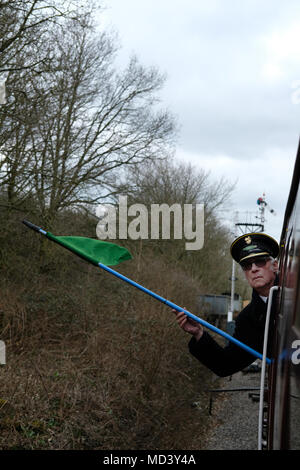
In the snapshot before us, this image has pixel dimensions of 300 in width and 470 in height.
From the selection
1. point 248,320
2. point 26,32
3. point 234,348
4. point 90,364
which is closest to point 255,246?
point 248,320

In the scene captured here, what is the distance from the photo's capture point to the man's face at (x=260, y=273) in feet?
10.5

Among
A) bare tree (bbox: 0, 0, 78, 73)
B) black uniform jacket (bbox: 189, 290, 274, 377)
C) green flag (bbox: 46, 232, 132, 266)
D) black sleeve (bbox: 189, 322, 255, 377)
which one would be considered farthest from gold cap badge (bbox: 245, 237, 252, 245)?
bare tree (bbox: 0, 0, 78, 73)

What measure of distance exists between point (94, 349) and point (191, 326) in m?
7.59

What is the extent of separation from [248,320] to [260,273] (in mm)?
301

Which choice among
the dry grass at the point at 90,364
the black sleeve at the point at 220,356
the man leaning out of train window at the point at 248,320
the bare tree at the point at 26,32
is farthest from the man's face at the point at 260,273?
the bare tree at the point at 26,32

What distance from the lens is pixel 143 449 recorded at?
8438mm

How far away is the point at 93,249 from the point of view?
486cm

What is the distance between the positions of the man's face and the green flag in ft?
5.74

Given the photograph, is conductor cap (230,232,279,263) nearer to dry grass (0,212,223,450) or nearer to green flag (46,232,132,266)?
green flag (46,232,132,266)

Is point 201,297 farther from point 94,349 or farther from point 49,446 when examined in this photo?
point 49,446

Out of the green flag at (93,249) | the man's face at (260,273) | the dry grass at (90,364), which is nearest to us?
the man's face at (260,273)

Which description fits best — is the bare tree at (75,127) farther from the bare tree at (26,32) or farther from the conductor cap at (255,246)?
the conductor cap at (255,246)

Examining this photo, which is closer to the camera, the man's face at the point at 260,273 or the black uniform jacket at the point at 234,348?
the man's face at the point at 260,273

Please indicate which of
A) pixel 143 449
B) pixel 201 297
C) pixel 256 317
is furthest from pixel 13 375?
pixel 201 297
